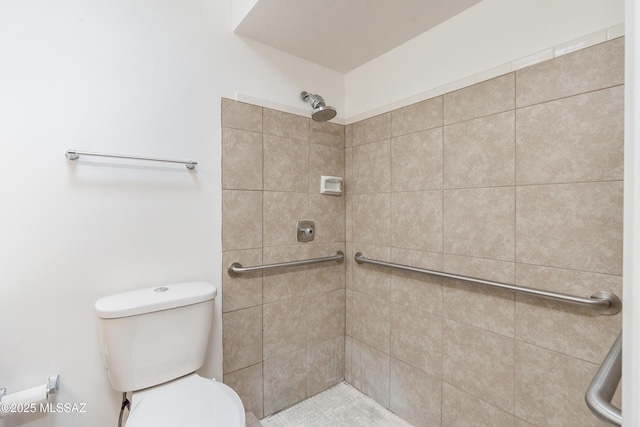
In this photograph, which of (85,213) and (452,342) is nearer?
(85,213)

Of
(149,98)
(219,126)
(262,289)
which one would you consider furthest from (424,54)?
(262,289)

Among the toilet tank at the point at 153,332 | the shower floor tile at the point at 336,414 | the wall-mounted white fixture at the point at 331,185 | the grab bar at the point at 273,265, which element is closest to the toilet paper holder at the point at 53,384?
the toilet tank at the point at 153,332

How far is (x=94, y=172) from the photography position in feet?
3.69

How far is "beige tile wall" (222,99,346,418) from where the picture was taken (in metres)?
1.45

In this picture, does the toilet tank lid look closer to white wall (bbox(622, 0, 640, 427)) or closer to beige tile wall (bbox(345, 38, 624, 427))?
beige tile wall (bbox(345, 38, 624, 427))

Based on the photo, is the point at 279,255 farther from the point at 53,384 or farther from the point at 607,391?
the point at 607,391

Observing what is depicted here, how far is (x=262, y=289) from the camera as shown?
1.54 m

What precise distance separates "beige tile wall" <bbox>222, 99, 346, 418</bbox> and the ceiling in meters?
0.38

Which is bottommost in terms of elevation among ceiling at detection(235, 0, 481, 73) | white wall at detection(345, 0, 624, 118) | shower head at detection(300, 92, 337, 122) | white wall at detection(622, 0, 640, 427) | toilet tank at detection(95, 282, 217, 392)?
toilet tank at detection(95, 282, 217, 392)

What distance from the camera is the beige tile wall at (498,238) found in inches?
37.8

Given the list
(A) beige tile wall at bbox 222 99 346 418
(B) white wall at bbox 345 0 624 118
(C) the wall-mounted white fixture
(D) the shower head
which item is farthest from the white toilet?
(B) white wall at bbox 345 0 624 118

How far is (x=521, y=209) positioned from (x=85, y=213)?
66.0 inches

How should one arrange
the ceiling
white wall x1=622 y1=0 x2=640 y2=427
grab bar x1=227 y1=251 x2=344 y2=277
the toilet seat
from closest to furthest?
white wall x1=622 y1=0 x2=640 y2=427 → the toilet seat → the ceiling → grab bar x1=227 y1=251 x2=344 y2=277

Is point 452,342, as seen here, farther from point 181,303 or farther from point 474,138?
point 181,303
